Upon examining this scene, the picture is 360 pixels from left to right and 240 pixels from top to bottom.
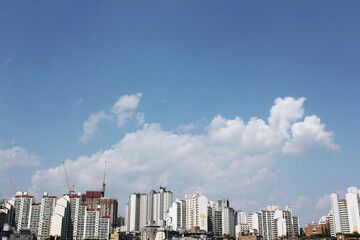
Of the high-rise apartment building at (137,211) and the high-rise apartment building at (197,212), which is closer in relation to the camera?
the high-rise apartment building at (197,212)

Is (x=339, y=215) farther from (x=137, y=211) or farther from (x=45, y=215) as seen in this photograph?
(x=45, y=215)

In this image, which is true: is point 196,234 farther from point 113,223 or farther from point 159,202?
point 113,223

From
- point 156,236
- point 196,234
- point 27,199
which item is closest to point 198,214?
point 196,234

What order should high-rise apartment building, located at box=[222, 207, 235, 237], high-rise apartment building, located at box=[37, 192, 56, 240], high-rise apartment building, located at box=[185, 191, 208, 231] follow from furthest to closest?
high-rise apartment building, located at box=[222, 207, 235, 237]
high-rise apartment building, located at box=[185, 191, 208, 231]
high-rise apartment building, located at box=[37, 192, 56, 240]

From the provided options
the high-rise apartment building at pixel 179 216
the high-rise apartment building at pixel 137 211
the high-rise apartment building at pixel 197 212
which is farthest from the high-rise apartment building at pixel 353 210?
the high-rise apartment building at pixel 137 211

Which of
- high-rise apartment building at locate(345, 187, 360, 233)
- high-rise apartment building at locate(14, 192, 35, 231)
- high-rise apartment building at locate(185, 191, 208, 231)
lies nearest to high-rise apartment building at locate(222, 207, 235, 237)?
high-rise apartment building at locate(185, 191, 208, 231)

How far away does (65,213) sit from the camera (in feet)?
347

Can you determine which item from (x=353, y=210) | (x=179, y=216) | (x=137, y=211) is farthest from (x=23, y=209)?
(x=353, y=210)

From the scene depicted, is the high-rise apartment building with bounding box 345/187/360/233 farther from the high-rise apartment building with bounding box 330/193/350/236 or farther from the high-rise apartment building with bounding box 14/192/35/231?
the high-rise apartment building with bounding box 14/192/35/231

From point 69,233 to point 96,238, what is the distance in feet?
29.5

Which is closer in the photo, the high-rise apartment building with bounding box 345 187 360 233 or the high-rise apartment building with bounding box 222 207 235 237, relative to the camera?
the high-rise apartment building with bounding box 345 187 360 233

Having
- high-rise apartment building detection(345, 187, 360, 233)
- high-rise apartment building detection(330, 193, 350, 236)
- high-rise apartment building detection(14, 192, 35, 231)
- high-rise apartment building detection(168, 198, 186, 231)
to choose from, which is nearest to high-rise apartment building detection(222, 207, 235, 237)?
high-rise apartment building detection(168, 198, 186, 231)

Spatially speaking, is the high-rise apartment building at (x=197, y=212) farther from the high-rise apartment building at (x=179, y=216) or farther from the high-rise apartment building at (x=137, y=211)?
the high-rise apartment building at (x=137, y=211)

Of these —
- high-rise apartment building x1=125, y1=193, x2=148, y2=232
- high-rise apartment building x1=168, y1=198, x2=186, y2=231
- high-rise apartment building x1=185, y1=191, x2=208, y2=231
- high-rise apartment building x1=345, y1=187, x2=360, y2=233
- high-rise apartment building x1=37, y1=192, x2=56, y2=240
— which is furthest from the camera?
high-rise apartment building x1=125, y1=193, x2=148, y2=232
